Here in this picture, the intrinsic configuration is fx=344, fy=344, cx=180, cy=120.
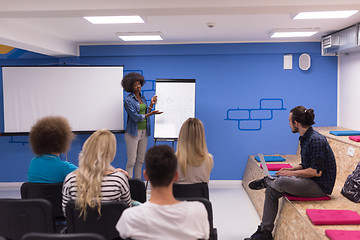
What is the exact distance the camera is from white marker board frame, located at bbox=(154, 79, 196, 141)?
201 inches

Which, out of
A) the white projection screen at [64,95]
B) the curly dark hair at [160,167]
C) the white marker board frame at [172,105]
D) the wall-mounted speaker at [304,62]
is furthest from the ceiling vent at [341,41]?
the curly dark hair at [160,167]

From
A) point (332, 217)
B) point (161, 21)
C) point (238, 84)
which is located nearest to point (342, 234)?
point (332, 217)

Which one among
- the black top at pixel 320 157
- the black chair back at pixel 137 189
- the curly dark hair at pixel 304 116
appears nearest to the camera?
the black chair back at pixel 137 189

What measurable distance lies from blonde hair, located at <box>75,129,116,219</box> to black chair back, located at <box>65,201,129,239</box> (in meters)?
0.04

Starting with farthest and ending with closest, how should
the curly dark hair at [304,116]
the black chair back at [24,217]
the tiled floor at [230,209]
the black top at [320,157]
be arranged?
the tiled floor at [230,209] < the curly dark hair at [304,116] < the black top at [320,157] < the black chair back at [24,217]

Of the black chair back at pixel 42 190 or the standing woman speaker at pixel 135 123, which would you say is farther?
the standing woman speaker at pixel 135 123

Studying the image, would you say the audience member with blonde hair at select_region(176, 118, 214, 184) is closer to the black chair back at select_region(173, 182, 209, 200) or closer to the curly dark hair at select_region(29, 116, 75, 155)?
the black chair back at select_region(173, 182, 209, 200)

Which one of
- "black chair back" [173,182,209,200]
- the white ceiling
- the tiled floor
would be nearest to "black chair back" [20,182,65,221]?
"black chair back" [173,182,209,200]

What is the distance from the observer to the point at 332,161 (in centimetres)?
305

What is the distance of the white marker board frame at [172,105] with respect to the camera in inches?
201

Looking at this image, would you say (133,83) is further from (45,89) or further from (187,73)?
(45,89)

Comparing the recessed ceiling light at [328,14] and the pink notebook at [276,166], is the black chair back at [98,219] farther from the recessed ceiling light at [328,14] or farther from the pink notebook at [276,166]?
the pink notebook at [276,166]

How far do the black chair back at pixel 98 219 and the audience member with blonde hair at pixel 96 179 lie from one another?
0.04 metres

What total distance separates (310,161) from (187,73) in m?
2.75
